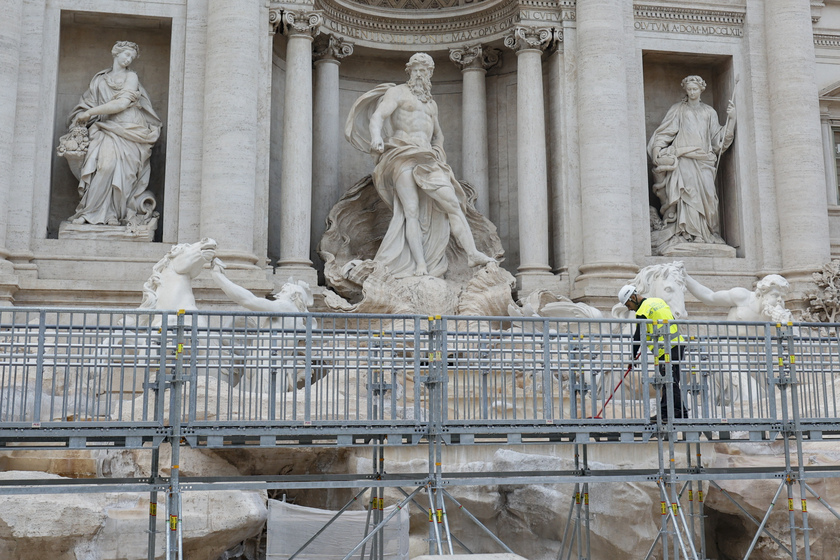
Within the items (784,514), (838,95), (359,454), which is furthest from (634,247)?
(359,454)

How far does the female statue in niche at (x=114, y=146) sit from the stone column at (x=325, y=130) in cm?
308

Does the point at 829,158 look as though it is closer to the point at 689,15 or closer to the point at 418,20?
the point at 689,15

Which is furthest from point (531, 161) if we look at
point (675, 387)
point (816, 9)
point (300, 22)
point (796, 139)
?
point (675, 387)

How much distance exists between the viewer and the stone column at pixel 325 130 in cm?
1877

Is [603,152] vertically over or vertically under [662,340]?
over

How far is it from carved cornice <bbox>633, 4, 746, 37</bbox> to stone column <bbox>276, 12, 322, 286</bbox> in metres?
6.33

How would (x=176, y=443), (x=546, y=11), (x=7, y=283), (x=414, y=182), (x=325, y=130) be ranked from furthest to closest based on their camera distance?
(x=325, y=130) < (x=546, y=11) < (x=414, y=182) < (x=7, y=283) < (x=176, y=443)

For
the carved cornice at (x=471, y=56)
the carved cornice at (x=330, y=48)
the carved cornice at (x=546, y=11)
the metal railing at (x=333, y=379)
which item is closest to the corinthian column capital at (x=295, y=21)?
the carved cornice at (x=330, y=48)

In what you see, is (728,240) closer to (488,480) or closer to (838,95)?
(838,95)

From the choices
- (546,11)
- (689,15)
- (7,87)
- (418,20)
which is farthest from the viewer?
(418,20)

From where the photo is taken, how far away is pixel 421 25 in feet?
65.3

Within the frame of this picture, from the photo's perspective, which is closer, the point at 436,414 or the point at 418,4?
the point at 436,414

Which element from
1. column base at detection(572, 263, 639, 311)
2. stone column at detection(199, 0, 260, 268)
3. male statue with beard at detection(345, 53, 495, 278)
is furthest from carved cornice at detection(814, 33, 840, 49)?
stone column at detection(199, 0, 260, 268)

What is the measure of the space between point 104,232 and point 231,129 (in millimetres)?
2713
